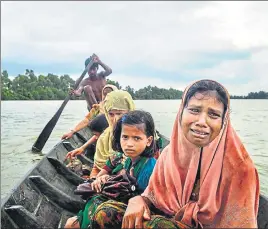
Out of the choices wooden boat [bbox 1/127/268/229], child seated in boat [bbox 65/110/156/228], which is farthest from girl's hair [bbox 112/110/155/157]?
wooden boat [bbox 1/127/268/229]

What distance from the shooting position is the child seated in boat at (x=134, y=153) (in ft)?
6.49

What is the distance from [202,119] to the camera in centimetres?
154

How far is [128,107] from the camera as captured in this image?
2.67 m

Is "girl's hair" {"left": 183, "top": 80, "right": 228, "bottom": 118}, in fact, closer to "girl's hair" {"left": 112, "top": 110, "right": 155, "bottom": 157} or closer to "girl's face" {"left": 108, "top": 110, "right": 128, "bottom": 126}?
"girl's hair" {"left": 112, "top": 110, "right": 155, "bottom": 157}

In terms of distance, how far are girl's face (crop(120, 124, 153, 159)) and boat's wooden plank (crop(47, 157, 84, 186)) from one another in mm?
1839

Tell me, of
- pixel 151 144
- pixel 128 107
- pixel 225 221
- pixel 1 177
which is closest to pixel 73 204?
pixel 128 107

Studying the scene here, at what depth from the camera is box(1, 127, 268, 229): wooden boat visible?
7.77ft

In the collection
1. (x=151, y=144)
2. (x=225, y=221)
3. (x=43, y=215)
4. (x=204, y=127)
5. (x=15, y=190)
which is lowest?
(x=43, y=215)

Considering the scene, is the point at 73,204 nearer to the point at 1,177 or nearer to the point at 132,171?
the point at 132,171

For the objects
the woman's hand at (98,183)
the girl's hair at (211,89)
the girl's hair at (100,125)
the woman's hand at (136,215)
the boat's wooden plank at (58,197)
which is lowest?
the boat's wooden plank at (58,197)

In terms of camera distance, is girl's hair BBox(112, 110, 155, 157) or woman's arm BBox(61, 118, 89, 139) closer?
girl's hair BBox(112, 110, 155, 157)

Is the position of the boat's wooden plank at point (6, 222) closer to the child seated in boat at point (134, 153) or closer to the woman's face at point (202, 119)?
the child seated in boat at point (134, 153)

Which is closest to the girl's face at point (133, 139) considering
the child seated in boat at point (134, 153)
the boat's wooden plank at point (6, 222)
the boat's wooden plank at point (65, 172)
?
the child seated in boat at point (134, 153)

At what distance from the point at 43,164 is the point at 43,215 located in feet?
2.76
